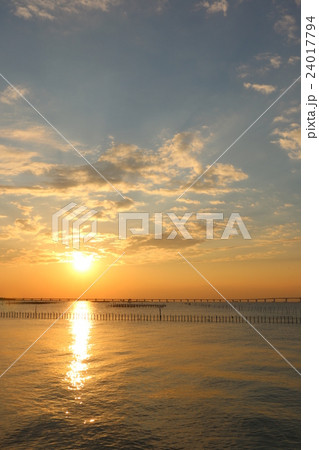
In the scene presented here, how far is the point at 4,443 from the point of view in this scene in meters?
21.9

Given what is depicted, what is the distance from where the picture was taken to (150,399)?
1209 inches

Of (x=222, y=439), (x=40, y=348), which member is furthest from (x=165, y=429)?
(x=40, y=348)

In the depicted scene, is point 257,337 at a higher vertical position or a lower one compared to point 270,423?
lower

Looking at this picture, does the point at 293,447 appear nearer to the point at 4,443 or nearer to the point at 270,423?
the point at 270,423

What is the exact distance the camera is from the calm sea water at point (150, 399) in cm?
2311

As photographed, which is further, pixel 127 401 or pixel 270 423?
pixel 127 401

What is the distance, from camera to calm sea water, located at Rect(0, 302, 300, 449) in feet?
75.8

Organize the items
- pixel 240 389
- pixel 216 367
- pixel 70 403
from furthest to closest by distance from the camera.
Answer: pixel 216 367 → pixel 240 389 → pixel 70 403

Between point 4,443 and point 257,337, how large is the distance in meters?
59.0
